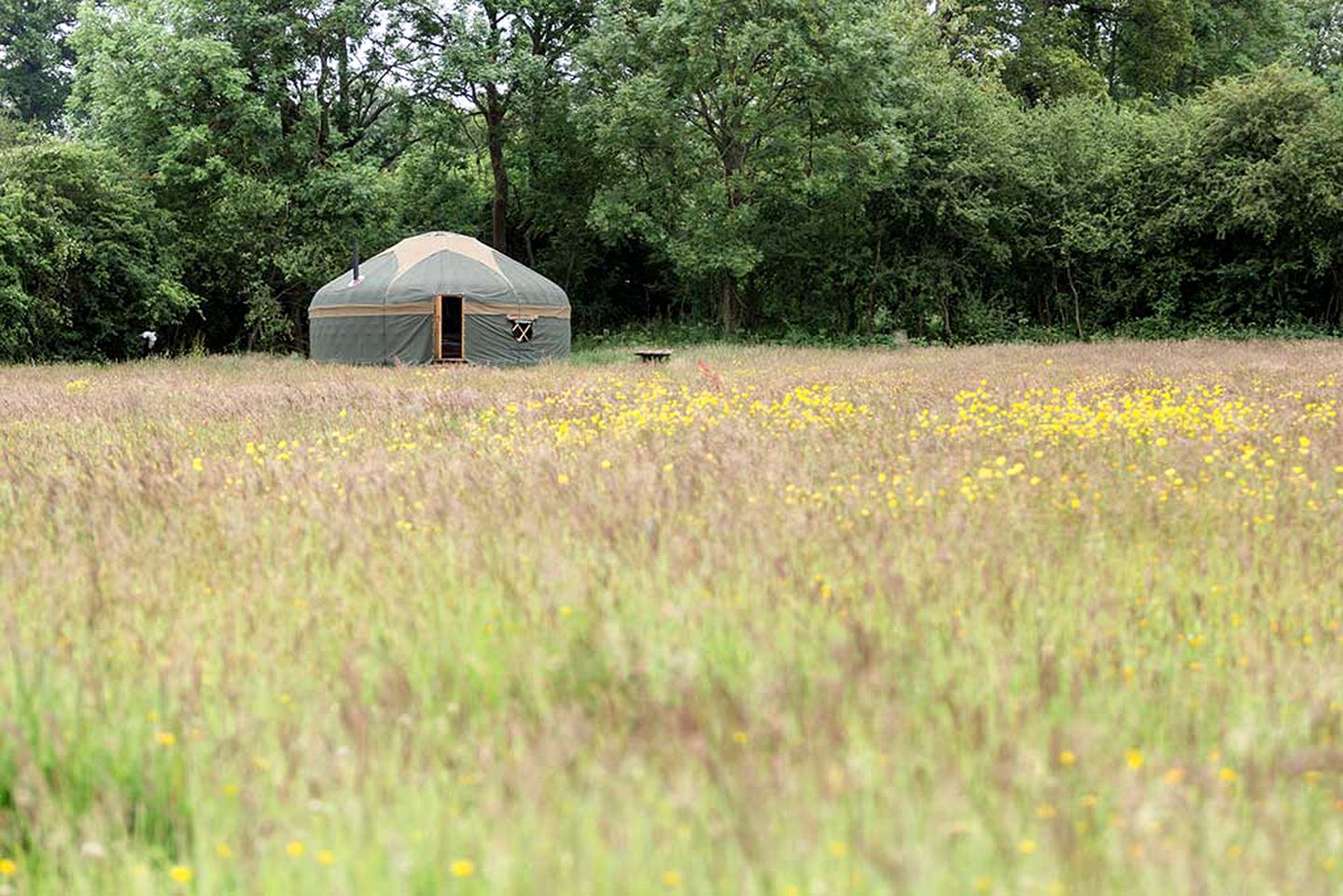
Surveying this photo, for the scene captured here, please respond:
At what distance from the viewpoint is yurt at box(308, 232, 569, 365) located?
24.0 meters

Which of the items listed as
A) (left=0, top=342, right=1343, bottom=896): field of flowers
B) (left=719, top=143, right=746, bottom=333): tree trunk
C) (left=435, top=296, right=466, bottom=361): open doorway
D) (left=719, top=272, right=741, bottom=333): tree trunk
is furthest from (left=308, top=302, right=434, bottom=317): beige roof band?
(left=0, top=342, right=1343, bottom=896): field of flowers

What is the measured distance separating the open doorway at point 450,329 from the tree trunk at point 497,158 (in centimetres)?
767

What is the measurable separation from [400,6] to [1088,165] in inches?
736

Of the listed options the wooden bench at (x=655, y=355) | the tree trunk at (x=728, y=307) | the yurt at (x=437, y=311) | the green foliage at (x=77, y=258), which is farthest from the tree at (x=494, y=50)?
the wooden bench at (x=655, y=355)

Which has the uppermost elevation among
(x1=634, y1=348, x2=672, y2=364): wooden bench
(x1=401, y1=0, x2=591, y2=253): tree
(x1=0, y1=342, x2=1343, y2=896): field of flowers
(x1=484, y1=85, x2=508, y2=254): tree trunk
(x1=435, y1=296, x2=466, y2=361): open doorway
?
(x1=401, y1=0, x2=591, y2=253): tree

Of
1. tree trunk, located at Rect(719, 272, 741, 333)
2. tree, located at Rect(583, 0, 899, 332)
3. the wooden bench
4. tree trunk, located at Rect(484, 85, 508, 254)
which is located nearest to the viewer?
the wooden bench

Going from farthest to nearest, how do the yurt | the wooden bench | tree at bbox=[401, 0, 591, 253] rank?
tree at bbox=[401, 0, 591, 253]
the yurt
the wooden bench

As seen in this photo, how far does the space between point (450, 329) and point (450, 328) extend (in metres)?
0.02

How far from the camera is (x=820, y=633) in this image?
2.70m

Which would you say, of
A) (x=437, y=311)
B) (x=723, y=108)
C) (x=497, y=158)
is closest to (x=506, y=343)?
(x=437, y=311)

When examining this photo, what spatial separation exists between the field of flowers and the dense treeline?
23566mm

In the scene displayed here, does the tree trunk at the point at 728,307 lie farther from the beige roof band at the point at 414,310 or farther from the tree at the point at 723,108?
the beige roof band at the point at 414,310

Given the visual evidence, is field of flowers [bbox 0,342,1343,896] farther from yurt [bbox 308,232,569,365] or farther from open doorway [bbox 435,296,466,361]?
yurt [bbox 308,232,569,365]

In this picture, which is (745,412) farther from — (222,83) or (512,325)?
(222,83)
